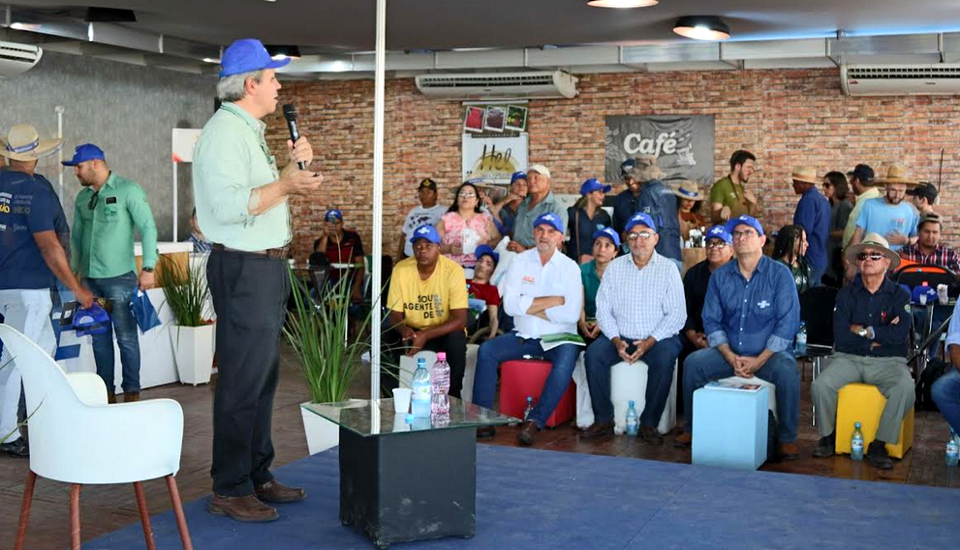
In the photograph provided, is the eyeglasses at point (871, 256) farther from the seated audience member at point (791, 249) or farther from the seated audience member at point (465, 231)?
the seated audience member at point (465, 231)

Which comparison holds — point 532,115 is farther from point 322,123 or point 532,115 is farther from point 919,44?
point 919,44

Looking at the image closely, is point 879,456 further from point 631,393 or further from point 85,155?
point 85,155

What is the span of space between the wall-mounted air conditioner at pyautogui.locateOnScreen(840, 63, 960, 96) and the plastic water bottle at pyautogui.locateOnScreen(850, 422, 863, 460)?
630cm

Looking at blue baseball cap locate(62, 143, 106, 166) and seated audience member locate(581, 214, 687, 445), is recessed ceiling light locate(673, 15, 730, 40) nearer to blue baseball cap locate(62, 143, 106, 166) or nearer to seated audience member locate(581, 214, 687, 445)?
seated audience member locate(581, 214, 687, 445)

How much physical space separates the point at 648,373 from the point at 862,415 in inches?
46.9

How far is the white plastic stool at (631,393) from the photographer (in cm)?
654

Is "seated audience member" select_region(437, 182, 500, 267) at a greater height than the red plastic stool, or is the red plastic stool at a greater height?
"seated audience member" select_region(437, 182, 500, 267)

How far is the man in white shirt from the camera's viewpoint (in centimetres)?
Result: 675

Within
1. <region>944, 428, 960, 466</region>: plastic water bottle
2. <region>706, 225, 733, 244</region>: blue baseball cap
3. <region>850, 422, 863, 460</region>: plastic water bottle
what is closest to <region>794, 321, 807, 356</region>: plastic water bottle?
<region>706, 225, 733, 244</region>: blue baseball cap

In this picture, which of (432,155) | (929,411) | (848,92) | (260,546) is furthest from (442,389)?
(432,155)

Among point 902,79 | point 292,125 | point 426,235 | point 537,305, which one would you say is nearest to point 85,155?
point 426,235

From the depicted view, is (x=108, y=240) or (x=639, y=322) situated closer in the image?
(x=639, y=322)

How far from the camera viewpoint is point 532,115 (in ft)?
44.0

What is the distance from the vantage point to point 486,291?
8.19 meters
